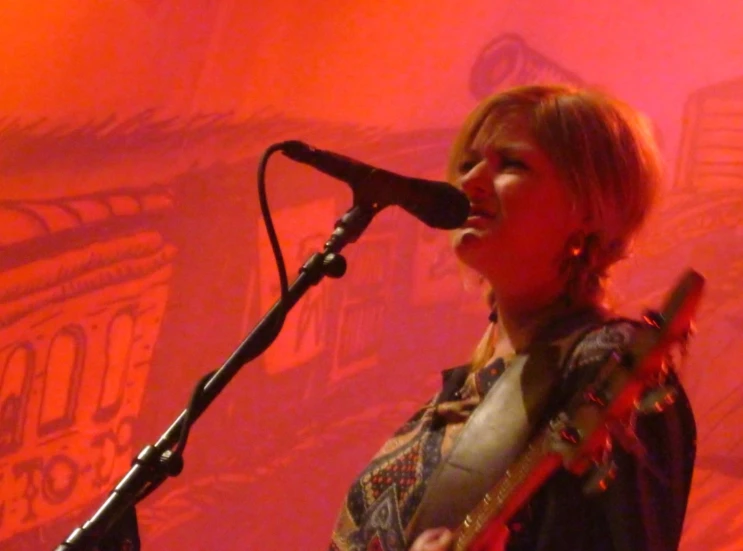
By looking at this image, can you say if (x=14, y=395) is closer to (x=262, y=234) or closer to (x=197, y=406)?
(x=262, y=234)

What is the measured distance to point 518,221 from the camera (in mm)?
1011

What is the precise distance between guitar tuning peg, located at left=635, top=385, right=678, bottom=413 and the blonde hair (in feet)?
0.87

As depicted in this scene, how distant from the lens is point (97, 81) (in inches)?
67.7

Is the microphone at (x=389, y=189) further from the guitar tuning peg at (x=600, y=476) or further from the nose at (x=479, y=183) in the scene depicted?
the guitar tuning peg at (x=600, y=476)

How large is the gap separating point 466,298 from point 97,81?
0.81m

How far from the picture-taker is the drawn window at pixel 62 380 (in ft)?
5.40

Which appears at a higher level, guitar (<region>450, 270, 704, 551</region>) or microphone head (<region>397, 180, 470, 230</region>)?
microphone head (<region>397, 180, 470, 230</region>)

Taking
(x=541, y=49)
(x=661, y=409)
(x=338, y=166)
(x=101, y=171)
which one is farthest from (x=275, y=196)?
(x=661, y=409)

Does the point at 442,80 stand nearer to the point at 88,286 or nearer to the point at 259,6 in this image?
the point at 259,6

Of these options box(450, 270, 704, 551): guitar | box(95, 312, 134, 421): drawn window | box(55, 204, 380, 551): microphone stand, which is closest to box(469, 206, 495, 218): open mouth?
box(55, 204, 380, 551): microphone stand

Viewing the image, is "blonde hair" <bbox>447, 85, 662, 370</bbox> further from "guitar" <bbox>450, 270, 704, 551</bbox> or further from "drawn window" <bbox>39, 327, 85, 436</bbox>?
"drawn window" <bbox>39, 327, 85, 436</bbox>

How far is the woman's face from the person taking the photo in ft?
3.31

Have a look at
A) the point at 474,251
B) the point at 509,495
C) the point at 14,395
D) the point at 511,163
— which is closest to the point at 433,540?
the point at 509,495

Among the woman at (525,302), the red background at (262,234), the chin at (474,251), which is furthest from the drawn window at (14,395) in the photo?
the chin at (474,251)
